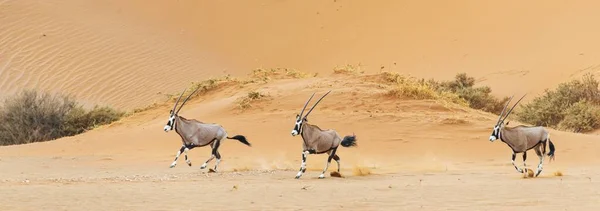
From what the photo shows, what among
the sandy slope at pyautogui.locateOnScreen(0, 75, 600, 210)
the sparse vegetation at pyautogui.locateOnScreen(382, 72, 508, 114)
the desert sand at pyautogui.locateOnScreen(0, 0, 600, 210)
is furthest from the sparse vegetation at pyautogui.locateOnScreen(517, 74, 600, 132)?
the sandy slope at pyautogui.locateOnScreen(0, 75, 600, 210)

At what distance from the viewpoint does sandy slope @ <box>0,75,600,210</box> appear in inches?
396

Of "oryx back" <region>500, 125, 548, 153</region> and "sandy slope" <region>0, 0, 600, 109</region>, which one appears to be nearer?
"oryx back" <region>500, 125, 548, 153</region>

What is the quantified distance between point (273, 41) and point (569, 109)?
2373cm

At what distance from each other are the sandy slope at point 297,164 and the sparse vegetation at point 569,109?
4.68 m

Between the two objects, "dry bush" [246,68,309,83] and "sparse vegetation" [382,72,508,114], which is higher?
"dry bush" [246,68,309,83]

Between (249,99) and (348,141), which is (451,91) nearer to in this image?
(249,99)

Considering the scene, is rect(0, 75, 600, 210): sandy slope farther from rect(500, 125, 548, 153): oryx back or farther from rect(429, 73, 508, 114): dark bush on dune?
rect(429, 73, 508, 114): dark bush on dune

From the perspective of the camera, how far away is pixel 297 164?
17812 mm

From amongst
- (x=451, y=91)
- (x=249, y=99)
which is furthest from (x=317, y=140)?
(x=451, y=91)

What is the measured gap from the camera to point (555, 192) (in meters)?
10.7

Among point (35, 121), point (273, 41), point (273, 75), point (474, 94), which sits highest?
→ point (273, 41)

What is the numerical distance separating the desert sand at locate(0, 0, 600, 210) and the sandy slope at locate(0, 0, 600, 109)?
0.35 feet

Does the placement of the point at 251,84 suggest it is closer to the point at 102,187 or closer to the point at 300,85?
the point at 300,85

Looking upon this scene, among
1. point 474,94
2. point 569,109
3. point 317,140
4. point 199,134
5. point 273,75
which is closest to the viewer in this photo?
point 317,140
